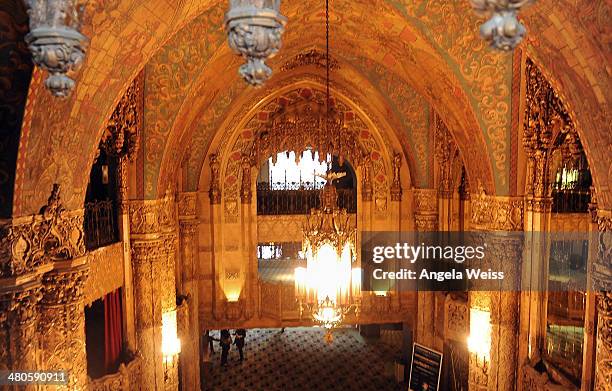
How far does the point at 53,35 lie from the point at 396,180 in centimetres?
973

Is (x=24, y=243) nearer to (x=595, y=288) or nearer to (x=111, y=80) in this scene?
(x=111, y=80)

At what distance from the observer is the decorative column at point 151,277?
6.97 metres

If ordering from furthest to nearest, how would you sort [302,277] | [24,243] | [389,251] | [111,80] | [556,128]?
1. [389,251]
2. [556,128]
3. [302,277]
4. [111,80]
5. [24,243]

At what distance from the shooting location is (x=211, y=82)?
7.20 meters

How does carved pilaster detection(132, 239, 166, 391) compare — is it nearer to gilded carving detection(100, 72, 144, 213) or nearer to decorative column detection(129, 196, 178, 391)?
decorative column detection(129, 196, 178, 391)

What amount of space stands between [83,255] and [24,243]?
2.49 ft

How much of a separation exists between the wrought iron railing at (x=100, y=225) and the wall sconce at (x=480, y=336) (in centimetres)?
556

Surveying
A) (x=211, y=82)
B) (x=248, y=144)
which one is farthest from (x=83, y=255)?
(x=248, y=144)

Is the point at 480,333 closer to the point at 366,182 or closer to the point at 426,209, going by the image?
the point at 426,209

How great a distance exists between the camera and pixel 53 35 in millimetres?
1647

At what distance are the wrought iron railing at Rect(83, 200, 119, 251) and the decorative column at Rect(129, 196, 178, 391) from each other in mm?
265

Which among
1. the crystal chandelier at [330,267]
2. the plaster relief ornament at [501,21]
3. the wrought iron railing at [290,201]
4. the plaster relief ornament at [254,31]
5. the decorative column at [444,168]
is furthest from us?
the wrought iron railing at [290,201]

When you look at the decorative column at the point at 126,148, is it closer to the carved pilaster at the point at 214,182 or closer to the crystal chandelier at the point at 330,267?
the crystal chandelier at the point at 330,267

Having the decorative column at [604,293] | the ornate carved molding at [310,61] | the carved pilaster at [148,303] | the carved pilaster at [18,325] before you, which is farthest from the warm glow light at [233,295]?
the decorative column at [604,293]
